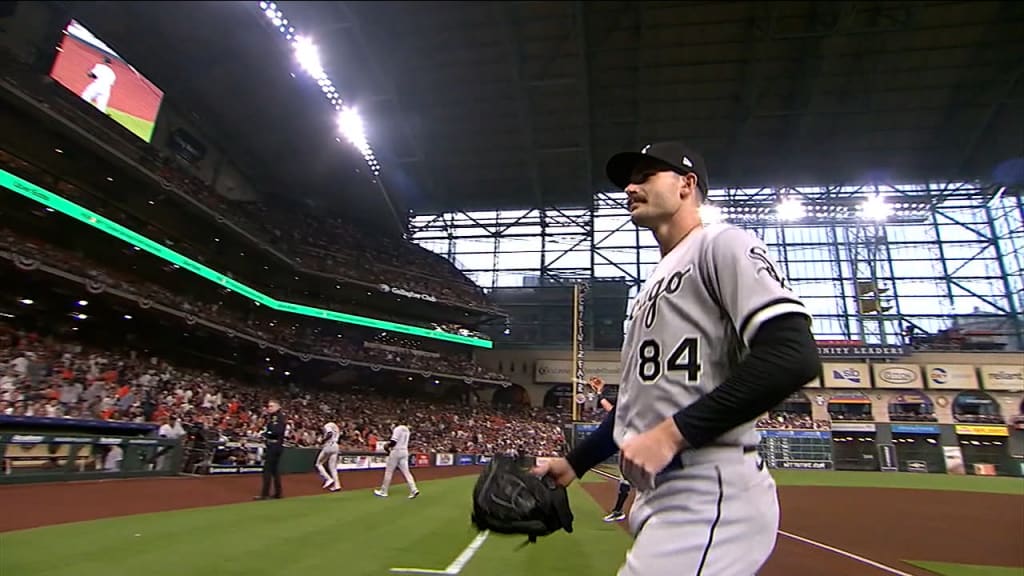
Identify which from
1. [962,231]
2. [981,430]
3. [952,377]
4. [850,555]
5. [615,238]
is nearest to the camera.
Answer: [850,555]

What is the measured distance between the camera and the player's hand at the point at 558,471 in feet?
6.62

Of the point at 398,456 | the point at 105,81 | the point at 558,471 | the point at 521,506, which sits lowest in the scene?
the point at 398,456

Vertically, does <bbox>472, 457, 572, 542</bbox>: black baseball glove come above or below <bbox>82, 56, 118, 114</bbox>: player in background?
below

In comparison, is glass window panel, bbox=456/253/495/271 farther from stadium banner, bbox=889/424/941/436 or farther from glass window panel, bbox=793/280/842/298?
stadium banner, bbox=889/424/941/436

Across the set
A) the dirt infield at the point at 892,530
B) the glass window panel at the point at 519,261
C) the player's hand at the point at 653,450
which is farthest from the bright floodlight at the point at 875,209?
the player's hand at the point at 653,450

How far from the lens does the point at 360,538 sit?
759 cm

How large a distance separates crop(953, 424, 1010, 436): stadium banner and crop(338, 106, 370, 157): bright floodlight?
135 ft

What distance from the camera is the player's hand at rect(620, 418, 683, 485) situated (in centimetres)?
147

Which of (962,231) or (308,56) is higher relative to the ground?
(308,56)

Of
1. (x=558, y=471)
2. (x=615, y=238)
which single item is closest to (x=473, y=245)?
(x=615, y=238)

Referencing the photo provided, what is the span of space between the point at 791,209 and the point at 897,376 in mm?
13537

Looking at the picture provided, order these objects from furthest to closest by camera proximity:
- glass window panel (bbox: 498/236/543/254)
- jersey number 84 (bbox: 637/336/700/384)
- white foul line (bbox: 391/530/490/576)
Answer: glass window panel (bbox: 498/236/543/254), white foul line (bbox: 391/530/490/576), jersey number 84 (bbox: 637/336/700/384)

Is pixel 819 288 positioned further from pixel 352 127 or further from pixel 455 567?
pixel 455 567

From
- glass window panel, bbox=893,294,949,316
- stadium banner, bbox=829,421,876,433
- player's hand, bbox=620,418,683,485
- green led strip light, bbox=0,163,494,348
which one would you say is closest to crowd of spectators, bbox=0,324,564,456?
green led strip light, bbox=0,163,494,348
